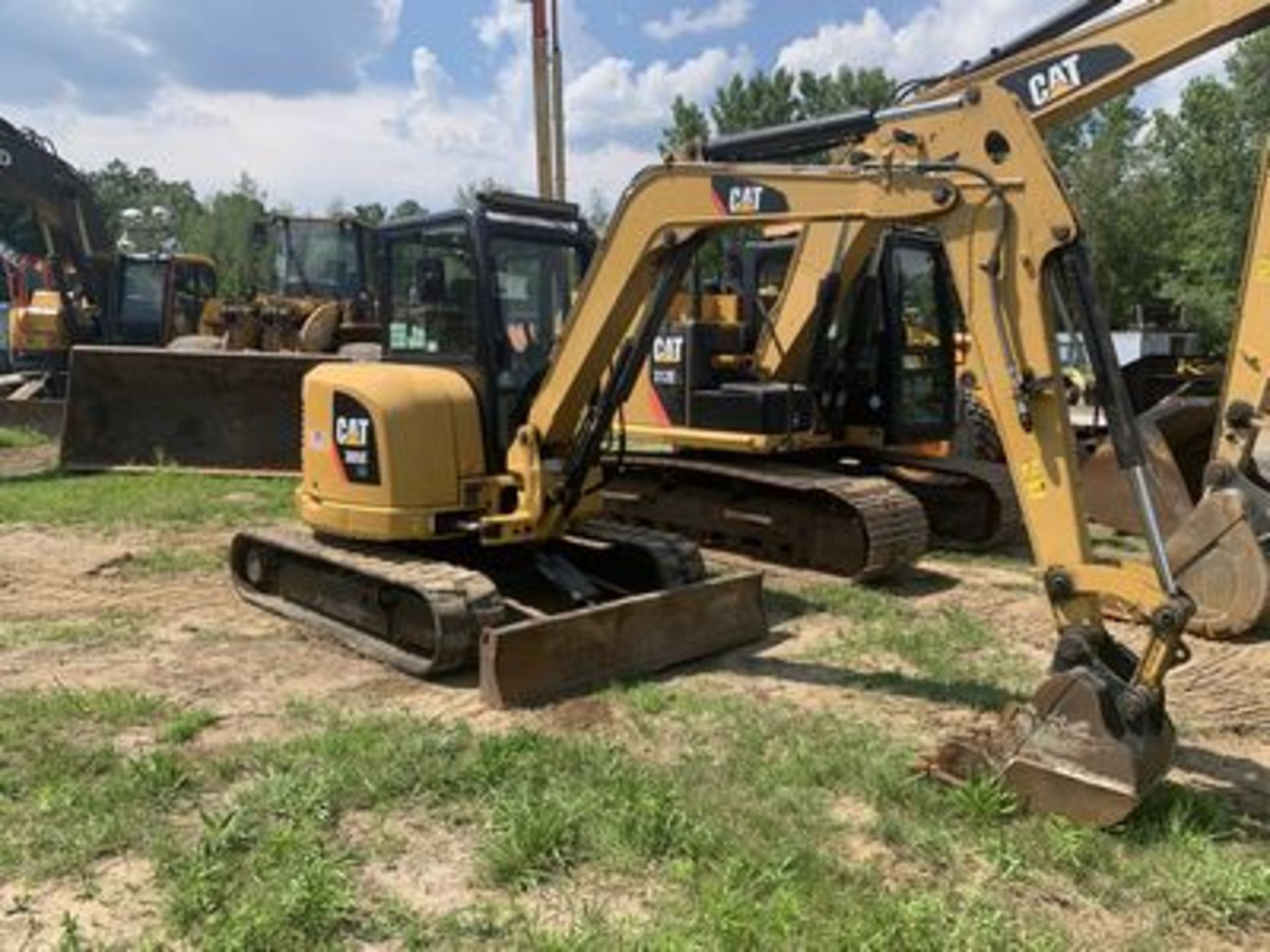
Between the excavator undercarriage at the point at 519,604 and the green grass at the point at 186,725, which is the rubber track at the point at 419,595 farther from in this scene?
the green grass at the point at 186,725

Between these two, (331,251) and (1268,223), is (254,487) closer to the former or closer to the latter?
(331,251)

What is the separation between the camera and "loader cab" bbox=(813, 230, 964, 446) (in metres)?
9.41

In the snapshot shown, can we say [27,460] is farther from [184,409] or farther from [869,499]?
[869,499]

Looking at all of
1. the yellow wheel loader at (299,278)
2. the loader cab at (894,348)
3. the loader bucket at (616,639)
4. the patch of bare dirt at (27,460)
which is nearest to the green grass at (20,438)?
the patch of bare dirt at (27,460)

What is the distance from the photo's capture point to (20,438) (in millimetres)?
14820

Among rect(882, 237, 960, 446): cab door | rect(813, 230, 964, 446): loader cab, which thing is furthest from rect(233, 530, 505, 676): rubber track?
rect(882, 237, 960, 446): cab door

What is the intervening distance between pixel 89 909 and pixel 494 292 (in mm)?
3720

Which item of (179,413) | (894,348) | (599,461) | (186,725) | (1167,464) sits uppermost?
(894,348)

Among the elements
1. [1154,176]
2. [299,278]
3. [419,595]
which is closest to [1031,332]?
[419,595]

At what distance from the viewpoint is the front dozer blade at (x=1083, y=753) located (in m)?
4.32

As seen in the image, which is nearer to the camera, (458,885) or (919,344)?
(458,885)

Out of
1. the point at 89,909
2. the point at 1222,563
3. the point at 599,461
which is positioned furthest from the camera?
the point at 599,461

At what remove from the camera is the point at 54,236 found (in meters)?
16.3

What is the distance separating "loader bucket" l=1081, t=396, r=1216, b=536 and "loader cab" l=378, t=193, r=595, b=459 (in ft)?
13.1
